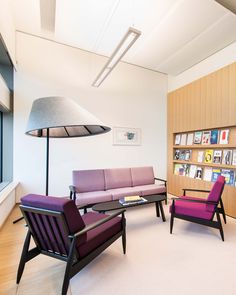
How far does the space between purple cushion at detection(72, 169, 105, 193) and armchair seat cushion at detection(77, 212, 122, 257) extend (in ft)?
4.23

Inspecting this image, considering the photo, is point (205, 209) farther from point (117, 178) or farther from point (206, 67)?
point (206, 67)

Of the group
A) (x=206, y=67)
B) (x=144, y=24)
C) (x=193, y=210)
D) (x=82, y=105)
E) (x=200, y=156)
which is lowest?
(x=193, y=210)

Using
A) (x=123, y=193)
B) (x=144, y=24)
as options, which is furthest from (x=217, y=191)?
(x=144, y=24)

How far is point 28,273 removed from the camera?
1.79 metres

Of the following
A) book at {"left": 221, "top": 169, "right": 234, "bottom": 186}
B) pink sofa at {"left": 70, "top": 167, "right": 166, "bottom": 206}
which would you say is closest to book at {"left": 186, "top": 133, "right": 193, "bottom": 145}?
book at {"left": 221, "top": 169, "right": 234, "bottom": 186}

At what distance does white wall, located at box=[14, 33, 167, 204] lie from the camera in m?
3.74

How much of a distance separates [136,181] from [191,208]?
1.68 meters

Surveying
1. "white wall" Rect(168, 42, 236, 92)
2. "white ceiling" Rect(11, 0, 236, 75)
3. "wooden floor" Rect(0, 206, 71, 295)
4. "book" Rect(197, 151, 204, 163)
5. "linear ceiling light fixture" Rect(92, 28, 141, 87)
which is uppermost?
"white ceiling" Rect(11, 0, 236, 75)

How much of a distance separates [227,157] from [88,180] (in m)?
2.93

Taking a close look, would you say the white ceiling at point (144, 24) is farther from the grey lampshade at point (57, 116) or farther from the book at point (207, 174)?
the book at point (207, 174)

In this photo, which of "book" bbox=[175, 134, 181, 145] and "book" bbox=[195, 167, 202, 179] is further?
"book" bbox=[175, 134, 181, 145]

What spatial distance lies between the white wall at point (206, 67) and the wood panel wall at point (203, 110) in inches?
13.1

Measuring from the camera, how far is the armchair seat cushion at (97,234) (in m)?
1.63

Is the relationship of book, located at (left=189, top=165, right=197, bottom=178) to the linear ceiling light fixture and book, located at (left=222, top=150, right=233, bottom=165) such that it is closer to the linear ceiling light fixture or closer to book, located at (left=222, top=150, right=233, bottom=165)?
book, located at (left=222, top=150, right=233, bottom=165)
